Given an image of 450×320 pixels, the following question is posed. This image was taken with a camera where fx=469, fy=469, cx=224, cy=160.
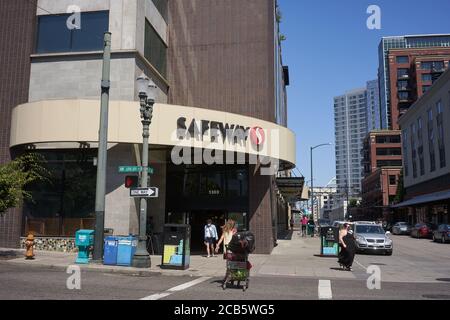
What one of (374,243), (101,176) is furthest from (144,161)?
(374,243)

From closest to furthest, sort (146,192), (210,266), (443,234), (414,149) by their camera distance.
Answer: (146,192) → (210,266) → (443,234) → (414,149)

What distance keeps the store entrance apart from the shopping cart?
13170mm

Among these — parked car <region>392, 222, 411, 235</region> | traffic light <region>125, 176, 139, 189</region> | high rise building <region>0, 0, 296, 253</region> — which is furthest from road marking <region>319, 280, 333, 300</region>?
parked car <region>392, 222, 411, 235</region>

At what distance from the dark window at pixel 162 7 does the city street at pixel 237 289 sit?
14868 millimetres

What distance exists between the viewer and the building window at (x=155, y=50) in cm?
2347

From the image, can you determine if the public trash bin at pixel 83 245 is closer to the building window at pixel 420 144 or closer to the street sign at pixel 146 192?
the street sign at pixel 146 192

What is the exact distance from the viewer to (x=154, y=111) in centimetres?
1952

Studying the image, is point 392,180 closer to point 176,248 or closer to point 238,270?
point 176,248

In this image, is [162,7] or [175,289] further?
[162,7]

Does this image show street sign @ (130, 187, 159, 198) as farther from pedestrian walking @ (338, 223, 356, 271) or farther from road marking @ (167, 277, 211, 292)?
pedestrian walking @ (338, 223, 356, 271)

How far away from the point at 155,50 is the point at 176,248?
1278 centimetres

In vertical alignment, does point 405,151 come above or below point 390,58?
below

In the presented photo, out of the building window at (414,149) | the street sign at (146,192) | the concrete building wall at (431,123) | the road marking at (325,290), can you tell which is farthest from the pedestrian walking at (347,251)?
the building window at (414,149)
